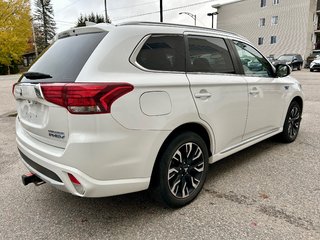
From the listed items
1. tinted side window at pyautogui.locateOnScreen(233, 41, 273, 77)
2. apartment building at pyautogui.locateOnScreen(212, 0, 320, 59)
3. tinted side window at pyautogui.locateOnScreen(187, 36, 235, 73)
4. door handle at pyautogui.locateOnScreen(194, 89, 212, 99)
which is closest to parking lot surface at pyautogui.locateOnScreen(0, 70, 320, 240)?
door handle at pyautogui.locateOnScreen(194, 89, 212, 99)

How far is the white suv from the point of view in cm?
215

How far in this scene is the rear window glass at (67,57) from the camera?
2.28 meters

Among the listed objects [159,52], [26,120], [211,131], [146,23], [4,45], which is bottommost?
[211,131]

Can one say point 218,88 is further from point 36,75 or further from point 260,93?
point 36,75

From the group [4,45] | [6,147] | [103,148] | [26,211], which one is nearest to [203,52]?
[103,148]

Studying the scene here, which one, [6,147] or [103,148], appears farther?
[6,147]

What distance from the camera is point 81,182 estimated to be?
7.16ft

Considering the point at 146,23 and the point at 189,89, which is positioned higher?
the point at 146,23

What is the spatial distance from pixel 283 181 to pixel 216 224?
128cm

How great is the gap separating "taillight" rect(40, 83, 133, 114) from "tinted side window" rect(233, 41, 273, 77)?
79.5 inches

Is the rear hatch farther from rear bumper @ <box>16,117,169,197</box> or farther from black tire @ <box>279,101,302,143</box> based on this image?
black tire @ <box>279,101,302,143</box>

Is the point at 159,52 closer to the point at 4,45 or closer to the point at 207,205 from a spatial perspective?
the point at 207,205

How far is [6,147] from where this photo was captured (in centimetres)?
502

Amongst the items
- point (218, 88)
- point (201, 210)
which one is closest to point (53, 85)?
point (218, 88)
